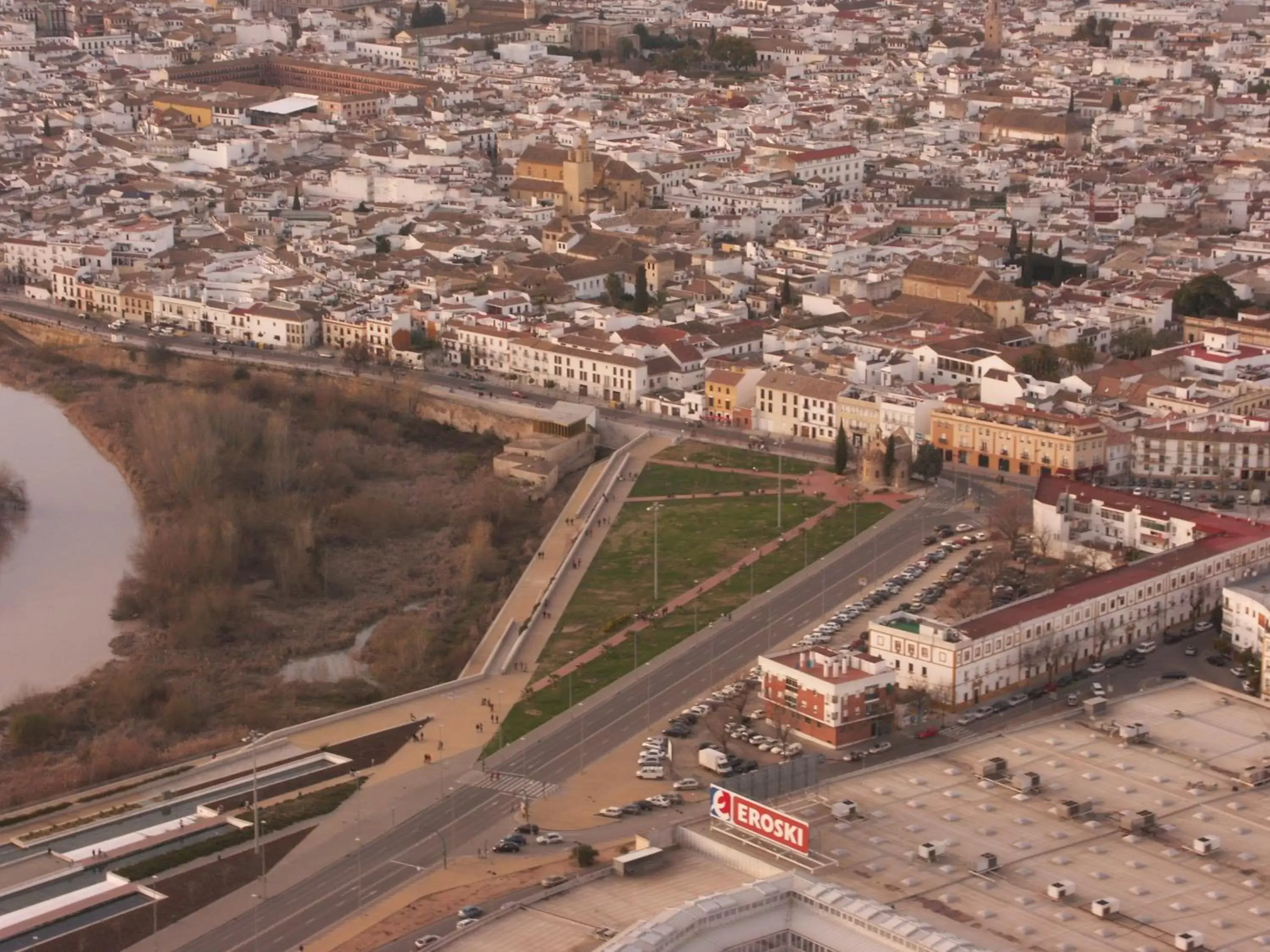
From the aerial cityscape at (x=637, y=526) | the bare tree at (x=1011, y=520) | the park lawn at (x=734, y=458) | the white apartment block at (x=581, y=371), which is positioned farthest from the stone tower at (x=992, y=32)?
the bare tree at (x=1011, y=520)

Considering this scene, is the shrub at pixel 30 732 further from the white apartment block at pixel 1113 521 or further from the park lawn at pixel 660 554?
the white apartment block at pixel 1113 521

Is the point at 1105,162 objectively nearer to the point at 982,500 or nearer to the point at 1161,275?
the point at 1161,275

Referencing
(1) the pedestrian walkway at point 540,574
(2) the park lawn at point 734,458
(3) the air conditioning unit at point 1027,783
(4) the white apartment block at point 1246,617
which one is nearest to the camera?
(3) the air conditioning unit at point 1027,783

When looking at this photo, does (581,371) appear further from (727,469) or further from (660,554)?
(660,554)

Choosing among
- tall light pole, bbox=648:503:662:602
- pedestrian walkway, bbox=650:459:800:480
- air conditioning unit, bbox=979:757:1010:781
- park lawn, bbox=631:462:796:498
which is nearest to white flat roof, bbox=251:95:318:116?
pedestrian walkway, bbox=650:459:800:480

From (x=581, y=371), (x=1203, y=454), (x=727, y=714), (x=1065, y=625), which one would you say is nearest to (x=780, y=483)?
(x=1203, y=454)

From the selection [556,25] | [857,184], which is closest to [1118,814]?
[857,184]
